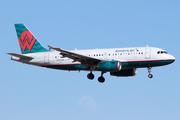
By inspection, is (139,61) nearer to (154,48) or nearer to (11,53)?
(154,48)

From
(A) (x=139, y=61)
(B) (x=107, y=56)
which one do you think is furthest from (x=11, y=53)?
(A) (x=139, y=61)

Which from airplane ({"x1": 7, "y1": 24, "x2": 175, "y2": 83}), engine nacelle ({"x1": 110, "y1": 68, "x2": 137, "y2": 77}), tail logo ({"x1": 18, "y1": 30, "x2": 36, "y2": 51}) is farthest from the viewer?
tail logo ({"x1": 18, "y1": 30, "x2": 36, "y2": 51})

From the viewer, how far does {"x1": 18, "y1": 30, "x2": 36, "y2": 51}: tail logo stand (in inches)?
2177

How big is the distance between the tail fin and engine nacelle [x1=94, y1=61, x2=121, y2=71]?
10531 mm

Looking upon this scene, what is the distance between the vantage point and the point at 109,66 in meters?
47.5

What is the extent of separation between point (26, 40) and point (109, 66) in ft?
52.7

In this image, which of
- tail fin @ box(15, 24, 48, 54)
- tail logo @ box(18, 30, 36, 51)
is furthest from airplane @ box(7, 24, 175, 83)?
tail logo @ box(18, 30, 36, 51)

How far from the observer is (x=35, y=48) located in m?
54.6

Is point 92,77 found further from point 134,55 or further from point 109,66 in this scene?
point 134,55

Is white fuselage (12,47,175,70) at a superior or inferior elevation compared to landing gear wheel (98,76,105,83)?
superior

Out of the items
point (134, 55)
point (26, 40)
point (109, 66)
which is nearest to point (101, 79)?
point (109, 66)

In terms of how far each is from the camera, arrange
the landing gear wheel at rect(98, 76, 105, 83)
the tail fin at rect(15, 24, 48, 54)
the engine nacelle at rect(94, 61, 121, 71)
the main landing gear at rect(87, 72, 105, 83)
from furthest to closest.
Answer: the tail fin at rect(15, 24, 48, 54) → the landing gear wheel at rect(98, 76, 105, 83) → the main landing gear at rect(87, 72, 105, 83) → the engine nacelle at rect(94, 61, 121, 71)

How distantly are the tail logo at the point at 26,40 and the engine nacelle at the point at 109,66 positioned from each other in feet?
43.8

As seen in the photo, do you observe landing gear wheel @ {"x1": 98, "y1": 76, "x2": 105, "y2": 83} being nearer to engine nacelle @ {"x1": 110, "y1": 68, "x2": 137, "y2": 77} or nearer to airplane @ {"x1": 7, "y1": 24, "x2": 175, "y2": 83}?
airplane @ {"x1": 7, "y1": 24, "x2": 175, "y2": 83}
